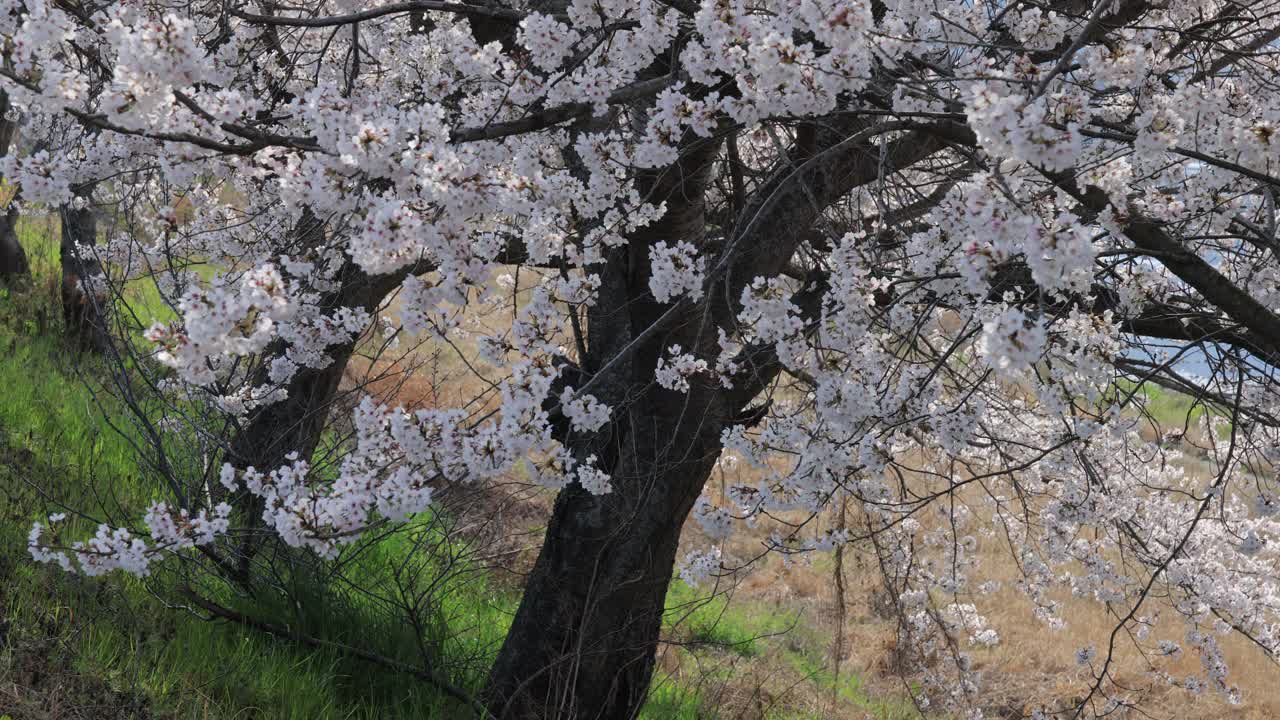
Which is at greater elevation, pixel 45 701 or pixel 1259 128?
pixel 1259 128

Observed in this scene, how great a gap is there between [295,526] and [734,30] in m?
1.71

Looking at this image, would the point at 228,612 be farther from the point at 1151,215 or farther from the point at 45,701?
the point at 1151,215

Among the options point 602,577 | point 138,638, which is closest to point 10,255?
point 138,638

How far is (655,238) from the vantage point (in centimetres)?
459

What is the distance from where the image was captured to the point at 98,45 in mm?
3441

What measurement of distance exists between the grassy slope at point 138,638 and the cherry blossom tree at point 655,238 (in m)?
0.33

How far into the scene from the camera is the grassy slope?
11.4ft

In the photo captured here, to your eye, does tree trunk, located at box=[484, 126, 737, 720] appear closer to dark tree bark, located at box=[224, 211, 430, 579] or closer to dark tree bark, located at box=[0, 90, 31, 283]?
dark tree bark, located at box=[224, 211, 430, 579]

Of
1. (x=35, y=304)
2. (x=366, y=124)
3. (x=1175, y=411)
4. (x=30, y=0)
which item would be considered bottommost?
(x=366, y=124)

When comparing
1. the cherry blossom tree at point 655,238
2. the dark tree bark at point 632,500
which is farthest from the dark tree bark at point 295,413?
the dark tree bark at point 632,500

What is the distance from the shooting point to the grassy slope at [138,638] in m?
3.49

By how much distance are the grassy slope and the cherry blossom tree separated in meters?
0.33

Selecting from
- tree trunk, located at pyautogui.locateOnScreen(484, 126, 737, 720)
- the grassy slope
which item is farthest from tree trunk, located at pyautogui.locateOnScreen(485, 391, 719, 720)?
the grassy slope

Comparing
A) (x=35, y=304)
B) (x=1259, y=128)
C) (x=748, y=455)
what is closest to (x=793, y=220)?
(x=748, y=455)
